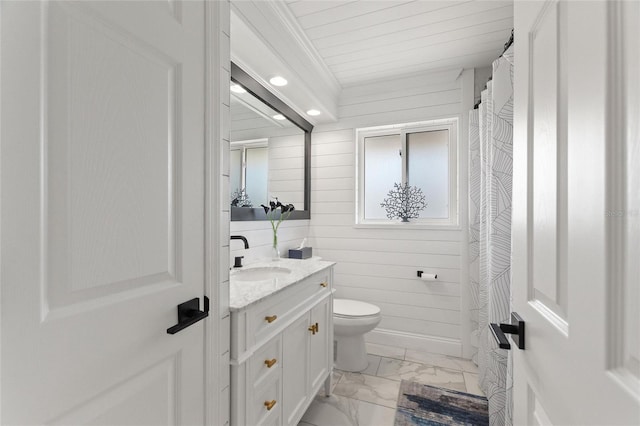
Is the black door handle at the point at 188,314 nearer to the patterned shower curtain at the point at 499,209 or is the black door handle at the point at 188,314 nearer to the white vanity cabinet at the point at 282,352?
the white vanity cabinet at the point at 282,352

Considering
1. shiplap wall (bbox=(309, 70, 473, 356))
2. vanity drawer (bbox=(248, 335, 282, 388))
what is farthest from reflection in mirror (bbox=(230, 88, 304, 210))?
vanity drawer (bbox=(248, 335, 282, 388))

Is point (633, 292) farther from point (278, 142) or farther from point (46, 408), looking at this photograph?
point (278, 142)

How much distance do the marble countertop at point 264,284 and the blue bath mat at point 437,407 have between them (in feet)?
3.36

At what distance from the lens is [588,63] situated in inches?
18.1

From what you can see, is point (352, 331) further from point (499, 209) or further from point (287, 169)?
point (287, 169)

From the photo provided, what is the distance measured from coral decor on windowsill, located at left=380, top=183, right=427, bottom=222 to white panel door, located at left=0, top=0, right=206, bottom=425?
2167 millimetres

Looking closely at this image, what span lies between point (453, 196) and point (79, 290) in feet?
8.87

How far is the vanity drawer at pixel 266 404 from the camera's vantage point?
1.19 m

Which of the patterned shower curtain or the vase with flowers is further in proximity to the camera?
the vase with flowers

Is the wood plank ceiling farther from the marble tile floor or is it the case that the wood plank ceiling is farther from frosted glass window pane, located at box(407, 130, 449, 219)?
the marble tile floor

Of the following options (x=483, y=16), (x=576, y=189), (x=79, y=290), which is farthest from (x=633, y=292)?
(x=483, y=16)

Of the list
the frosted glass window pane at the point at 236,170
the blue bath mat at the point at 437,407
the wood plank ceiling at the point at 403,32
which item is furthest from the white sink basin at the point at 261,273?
the wood plank ceiling at the point at 403,32

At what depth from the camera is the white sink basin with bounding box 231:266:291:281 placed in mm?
1783

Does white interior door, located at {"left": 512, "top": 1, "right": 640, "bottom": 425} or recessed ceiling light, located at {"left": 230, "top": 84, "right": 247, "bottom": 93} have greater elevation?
recessed ceiling light, located at {"left": 230, "top": 84, "right": 247, "bottom": 93}
